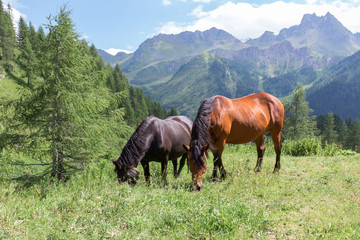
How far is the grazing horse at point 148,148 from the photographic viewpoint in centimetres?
Answer: 609

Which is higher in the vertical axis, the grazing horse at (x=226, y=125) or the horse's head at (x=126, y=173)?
the grazing horse at (x=226, y=125)

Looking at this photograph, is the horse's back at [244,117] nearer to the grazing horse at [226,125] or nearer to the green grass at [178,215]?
the grazing horse at [226,125]

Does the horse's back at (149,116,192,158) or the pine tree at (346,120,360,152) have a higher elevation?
the horse's back at (149,116,192,158)

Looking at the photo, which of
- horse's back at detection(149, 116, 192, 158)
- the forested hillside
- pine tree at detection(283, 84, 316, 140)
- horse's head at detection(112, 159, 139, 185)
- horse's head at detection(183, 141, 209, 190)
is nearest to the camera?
horse's head at detection(183, 141, 209, 190)

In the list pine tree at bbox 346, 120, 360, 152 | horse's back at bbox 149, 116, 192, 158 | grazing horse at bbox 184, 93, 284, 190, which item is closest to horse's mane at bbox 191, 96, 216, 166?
grazing horse at bbox 184, 93, 284, 190

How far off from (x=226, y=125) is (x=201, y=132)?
105cm

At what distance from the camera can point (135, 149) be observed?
636cm

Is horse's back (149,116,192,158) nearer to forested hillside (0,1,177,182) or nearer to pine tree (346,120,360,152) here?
forested hillside (0,1,177,182)

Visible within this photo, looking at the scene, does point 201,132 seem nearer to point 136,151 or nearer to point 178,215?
point 136,151

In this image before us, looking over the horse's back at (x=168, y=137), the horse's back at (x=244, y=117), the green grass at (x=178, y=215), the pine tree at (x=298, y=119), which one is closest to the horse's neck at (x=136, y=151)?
the horse's back at (x=168, y=137)

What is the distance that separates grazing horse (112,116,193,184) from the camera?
6.09m

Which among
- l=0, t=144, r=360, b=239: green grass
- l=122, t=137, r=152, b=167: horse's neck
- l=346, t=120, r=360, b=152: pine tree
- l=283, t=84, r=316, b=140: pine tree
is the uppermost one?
l=122, t=137, r=152, b=167: horse's neck

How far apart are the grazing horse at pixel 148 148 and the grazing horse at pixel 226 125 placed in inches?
57.4

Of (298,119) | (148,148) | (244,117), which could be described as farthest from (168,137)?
(298,119)
